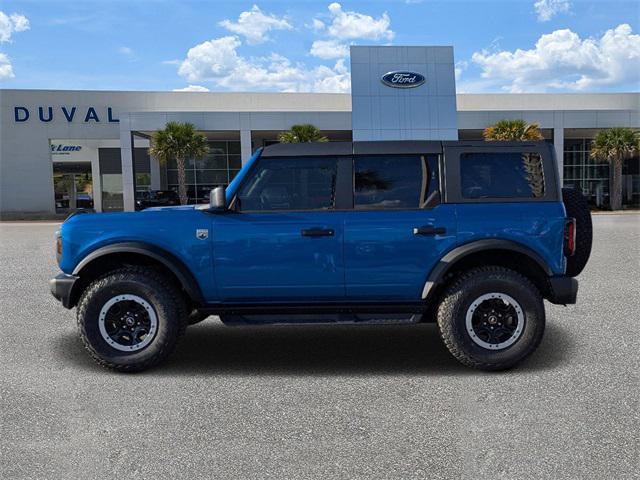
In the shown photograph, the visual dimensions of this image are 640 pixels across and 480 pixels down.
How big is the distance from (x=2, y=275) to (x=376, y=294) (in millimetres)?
8326

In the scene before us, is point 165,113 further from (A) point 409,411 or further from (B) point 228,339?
(A) point 409,411

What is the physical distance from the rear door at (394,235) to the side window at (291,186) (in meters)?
0.24

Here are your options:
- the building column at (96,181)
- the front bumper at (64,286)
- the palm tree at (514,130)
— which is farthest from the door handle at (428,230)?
the building column at (96,181)

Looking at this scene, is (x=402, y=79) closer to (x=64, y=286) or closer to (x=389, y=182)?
(x=389, y=182)

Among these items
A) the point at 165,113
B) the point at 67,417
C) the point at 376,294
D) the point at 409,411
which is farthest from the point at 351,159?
the point at 165,113

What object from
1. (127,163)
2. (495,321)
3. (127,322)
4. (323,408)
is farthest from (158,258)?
(127,163)

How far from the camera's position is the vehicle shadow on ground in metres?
4.71

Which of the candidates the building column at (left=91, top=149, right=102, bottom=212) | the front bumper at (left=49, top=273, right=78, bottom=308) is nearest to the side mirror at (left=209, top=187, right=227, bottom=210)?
the front bumper at (left=49, top=273, right=78, bottom=308)

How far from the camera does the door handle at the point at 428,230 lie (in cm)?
455

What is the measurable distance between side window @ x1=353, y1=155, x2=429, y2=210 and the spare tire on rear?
1428 mm

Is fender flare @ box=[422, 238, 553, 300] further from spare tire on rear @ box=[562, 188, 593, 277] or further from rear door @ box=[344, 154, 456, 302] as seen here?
spare tire on rear @ box=[562, 188, 593, 277]

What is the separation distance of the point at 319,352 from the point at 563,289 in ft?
7.37

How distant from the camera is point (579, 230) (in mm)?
4984

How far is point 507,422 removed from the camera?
11.7 feet
